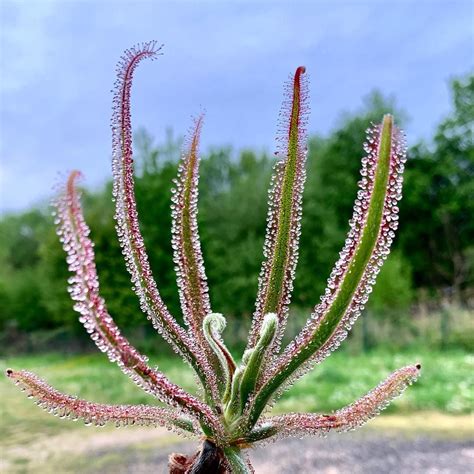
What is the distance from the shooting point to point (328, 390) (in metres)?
8.48

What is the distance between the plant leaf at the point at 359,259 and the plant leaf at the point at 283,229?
49 millimetres

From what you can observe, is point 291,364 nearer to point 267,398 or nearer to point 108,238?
point 267,398

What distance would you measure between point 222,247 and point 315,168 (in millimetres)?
5842

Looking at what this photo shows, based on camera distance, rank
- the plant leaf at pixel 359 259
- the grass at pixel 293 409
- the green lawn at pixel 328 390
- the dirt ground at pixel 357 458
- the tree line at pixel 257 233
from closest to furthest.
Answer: the plant leaf at pixel 359 259
the dirt ground at pixel 357 458
the grass at pixel 293 409
the green lawn at pixel 328 390
the tree line at pixel 257 233

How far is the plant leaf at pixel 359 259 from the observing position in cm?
61

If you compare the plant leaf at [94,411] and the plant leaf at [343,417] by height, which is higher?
Answer: the plant leaf at [94,411]

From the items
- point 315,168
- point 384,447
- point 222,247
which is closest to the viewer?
point 384,447

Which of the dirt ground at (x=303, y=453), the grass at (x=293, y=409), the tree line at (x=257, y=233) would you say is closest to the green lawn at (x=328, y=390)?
the grass at (x=293, y=409)

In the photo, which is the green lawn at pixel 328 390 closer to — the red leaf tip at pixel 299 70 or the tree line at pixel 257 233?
the tree line at pixel 257 233

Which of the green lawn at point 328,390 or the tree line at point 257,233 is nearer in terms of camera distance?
the green lawn at point 328,390

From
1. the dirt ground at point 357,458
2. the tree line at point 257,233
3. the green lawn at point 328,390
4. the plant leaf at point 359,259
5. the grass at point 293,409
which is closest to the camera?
the plant leaf at point 359,259

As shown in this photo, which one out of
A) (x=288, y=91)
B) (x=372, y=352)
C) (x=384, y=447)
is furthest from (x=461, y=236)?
(x=288, y=91)

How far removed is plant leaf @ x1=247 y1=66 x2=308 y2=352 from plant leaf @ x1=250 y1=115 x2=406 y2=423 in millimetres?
49

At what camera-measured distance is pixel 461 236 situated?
26797mm
